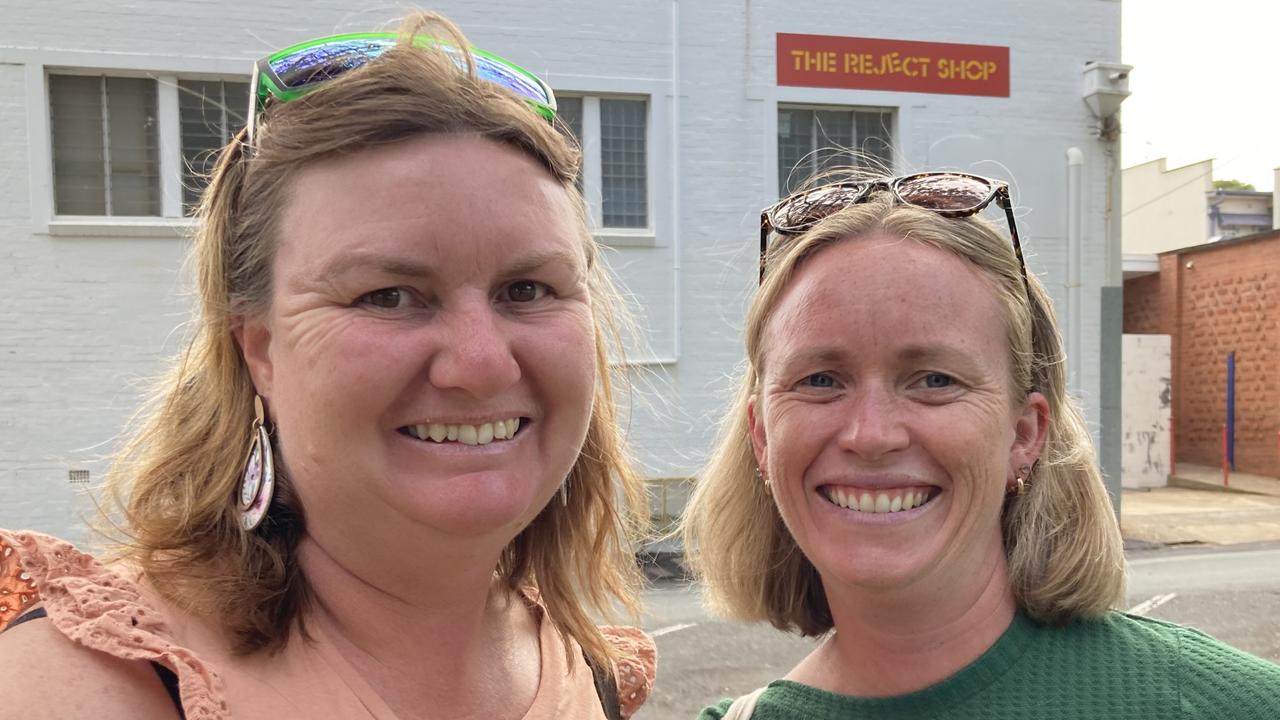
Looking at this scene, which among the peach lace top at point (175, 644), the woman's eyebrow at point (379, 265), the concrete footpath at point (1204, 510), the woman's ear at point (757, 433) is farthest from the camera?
the concrete footpath at point (1204, 510)

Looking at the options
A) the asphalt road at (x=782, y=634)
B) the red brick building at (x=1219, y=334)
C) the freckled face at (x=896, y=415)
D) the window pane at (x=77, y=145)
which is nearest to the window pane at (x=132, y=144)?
the window pane at (x=77, y=145)

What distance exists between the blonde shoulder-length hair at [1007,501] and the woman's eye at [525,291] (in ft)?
1.95

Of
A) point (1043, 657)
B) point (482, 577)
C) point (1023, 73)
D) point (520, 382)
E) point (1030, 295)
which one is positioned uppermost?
point (1023, 73)

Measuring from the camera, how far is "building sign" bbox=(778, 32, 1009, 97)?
10.6 m

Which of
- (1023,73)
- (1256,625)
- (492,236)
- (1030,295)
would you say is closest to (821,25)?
(1023,73)

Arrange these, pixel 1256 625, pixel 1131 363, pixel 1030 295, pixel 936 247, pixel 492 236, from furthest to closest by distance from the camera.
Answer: pixel 1131 363
pixel 1256 625
pixel 1030 295
pixel 936 247
pixel 492 236

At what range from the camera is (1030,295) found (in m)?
1.95

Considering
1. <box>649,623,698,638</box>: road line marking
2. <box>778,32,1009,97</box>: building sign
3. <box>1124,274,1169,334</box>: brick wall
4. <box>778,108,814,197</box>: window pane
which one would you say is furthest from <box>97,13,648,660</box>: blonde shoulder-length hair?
<box>1124,274,1169,334</box>: brick wall

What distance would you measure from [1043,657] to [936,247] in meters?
0.79

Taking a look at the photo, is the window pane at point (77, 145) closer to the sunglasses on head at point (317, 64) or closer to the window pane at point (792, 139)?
the window pane at point (792, 139)

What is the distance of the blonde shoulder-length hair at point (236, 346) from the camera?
1.43 m

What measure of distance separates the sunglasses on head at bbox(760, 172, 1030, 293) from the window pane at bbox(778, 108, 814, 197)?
9.02 meters

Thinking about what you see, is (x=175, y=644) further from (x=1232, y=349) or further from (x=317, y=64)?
(x=1232, y=349)

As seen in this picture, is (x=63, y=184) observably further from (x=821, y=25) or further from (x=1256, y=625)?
(x=1256, y=625)
